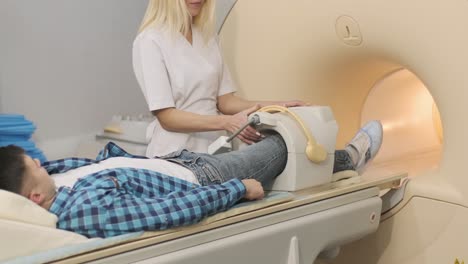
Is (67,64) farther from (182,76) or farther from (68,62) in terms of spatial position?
(182,76)

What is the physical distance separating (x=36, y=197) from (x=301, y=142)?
28.3 inches

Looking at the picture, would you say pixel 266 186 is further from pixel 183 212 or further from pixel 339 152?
pixel 183 212

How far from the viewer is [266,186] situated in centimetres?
175

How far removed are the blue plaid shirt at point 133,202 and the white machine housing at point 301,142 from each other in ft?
0.90

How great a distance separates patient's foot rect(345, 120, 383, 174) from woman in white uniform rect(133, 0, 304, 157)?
→ 258mm

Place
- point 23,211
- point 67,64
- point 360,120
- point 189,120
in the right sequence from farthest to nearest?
point 67,64, point 360,120, point 189,120, point 23,211

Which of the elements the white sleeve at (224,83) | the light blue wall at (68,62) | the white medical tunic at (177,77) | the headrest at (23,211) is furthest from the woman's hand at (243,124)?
the light blue wall at (68,62)

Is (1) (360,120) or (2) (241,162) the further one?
(1) (360,120)

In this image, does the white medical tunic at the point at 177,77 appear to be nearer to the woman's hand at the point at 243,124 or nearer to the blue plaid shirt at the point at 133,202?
the woman's hand at the point at 243,124

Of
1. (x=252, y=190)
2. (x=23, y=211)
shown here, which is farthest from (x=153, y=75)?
(x=23, y=211)

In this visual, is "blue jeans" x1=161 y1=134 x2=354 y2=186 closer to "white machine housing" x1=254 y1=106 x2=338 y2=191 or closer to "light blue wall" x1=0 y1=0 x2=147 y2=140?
"white machine housing" x1=254 y1=106 x2=338 y2=191

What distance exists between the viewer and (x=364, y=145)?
2.06 m

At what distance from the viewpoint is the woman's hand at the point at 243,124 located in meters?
1.80

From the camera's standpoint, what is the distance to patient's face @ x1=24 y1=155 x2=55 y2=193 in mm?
1286
